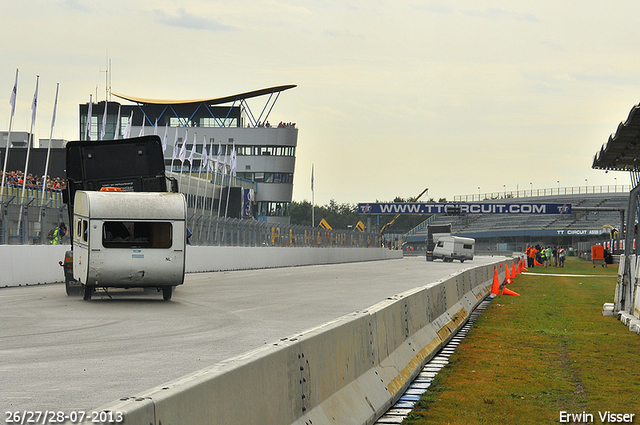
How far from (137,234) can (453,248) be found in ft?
181

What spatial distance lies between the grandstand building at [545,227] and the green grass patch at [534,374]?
356 ft

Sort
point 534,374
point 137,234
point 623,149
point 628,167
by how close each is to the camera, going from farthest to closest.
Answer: point 137,234
point 628,167
point 623,149
point 534,374

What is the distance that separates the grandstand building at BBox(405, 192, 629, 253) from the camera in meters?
128

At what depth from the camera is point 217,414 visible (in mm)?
4605

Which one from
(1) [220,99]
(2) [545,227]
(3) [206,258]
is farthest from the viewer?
(2) [545,227]

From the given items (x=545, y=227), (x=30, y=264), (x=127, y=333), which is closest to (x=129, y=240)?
(x=127, y=333)

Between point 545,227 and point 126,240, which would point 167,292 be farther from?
point 545,227

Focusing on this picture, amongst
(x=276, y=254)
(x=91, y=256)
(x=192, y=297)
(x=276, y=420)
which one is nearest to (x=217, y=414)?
(x=276, y=420)

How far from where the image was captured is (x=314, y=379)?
21.3 feet

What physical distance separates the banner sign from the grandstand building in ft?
54.5

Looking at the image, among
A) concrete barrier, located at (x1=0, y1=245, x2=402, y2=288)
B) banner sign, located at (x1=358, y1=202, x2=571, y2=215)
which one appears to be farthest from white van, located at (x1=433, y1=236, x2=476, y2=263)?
banner sign, located at (x1=358, y1=202, x2=571, y2=215)

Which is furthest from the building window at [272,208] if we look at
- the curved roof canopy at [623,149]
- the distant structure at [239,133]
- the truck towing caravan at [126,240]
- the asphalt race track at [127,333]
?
the curved roof canopy at [623,149]

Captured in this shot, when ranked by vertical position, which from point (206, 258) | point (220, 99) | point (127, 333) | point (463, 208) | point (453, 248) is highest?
point (220, 99)

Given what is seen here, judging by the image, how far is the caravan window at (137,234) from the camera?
18766mm
